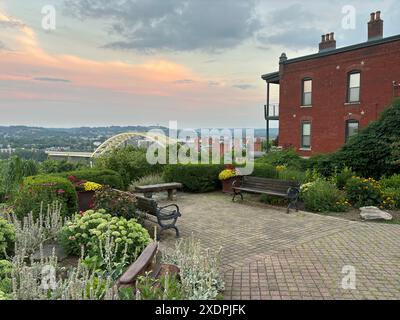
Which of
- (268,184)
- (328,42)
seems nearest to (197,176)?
(268,184)

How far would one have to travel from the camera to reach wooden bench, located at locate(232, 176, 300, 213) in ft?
29.5

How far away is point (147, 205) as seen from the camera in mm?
6727

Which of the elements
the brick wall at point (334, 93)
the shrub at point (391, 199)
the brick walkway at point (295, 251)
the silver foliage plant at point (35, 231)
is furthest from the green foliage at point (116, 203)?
the brick wall at point (334, 93)

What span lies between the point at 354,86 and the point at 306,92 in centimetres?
358

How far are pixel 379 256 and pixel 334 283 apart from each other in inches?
64.1

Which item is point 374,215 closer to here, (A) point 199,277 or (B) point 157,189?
(A) point 199,277

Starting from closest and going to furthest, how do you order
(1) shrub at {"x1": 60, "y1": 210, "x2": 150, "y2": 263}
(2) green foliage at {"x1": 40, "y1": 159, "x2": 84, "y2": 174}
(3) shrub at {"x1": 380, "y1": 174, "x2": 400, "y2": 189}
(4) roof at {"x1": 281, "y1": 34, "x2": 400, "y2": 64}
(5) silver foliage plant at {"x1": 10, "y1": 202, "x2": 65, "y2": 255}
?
(1) shrub at {"x1": 60, "y1": 210, "x2": 150, "y2": 263} < (5) silver foliage plant at {"x1": 10, "y1": 202, "x2": 65, "y2": 255} < (3) shrub at {"x1": 380, "y1": 174, "x2": 400, "y2": 189} < (2) green foliage at {"x1": 40, "y1": 159, "x2": 84, "y2": 174} < (4) roof at {"x1": 281, "y1": 34, "x2": 400, "y2": 64}

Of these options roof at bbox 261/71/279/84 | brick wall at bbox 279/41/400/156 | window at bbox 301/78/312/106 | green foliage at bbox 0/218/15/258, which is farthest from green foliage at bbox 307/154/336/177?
roof at bbox 261/71/279/84

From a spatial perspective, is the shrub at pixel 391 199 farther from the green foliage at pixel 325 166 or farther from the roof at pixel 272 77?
the roof at pixel 272 77

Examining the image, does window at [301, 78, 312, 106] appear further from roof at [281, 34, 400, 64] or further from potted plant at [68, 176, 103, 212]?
potted plant at [68, 176, 103, 212]

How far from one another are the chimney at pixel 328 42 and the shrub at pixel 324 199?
17478 mm

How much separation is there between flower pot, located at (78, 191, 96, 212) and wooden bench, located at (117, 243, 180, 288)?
14.8 ft

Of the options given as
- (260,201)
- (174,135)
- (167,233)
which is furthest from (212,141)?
(167,233)

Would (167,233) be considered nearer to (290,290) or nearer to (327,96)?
(290,290)
